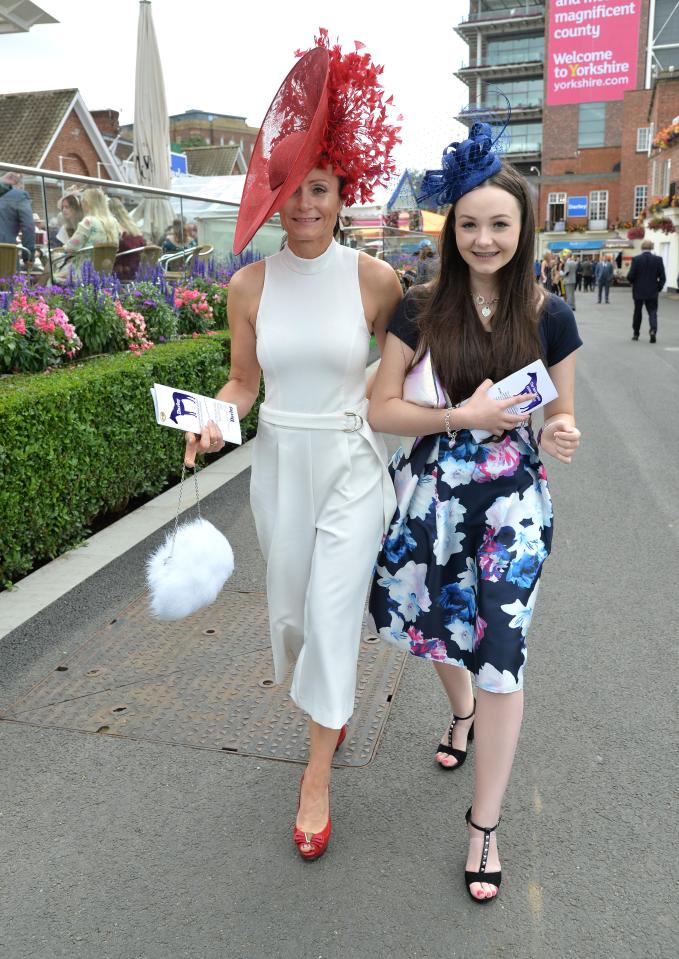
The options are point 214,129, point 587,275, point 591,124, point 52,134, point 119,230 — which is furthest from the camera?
point 214,129

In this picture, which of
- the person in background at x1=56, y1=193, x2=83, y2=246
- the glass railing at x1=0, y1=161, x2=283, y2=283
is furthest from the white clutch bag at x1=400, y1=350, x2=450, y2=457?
the person in background at x1=56, y1=193, x2=83, y2=246

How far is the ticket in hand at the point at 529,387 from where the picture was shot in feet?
7.16

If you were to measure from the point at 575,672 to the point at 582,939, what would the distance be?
1.52 metres

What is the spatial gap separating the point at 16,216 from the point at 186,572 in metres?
4.71

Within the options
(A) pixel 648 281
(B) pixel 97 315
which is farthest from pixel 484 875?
(A) pixel 648 281

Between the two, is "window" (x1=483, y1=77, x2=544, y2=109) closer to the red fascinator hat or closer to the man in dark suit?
the man in dark suit

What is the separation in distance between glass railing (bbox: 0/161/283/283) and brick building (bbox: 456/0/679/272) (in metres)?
47.7

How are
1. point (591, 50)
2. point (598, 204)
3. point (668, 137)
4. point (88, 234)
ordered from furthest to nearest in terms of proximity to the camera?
point (598, 204)
point (591, 50)
point (668, 137)
point (88, 234)

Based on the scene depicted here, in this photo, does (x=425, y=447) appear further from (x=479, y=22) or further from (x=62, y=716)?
(x=479, y=22)

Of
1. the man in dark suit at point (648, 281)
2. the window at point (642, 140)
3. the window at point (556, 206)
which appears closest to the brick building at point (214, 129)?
the window at point (556, 206)

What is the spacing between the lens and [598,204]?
71.6 metres

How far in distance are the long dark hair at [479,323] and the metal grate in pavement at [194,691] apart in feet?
4.76

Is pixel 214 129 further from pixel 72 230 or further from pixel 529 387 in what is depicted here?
pixel 529 387

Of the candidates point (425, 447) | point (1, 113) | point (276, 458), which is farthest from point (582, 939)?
point (1, 113)
